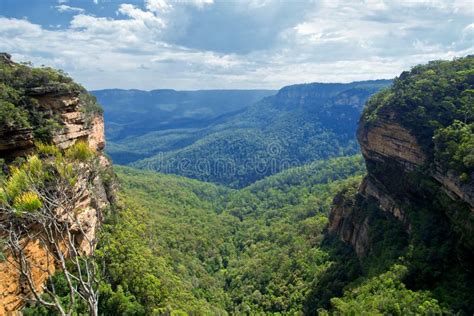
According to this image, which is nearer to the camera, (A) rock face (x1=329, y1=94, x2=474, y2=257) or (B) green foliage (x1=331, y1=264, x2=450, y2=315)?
(B) green foliage (x1=331, y1=264, x2=450, y2=315)

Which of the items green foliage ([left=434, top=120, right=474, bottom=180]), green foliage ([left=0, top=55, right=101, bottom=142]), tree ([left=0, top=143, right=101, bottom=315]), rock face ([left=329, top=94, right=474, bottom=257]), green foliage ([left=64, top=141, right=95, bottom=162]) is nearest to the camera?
tree ([left=0, top=143, right=101, bottom=315])

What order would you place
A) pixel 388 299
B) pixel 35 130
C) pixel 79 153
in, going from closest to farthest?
1. pixel 79 153
2. pixel 388 299
3. pixel 35 130

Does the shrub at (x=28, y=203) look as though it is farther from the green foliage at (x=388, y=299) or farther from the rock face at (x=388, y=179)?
the rock face at (x=388, y=179)

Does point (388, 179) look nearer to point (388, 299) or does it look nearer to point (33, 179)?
point (388, 299)

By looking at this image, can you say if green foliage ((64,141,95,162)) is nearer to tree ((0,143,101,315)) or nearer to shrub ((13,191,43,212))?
tree ((0,143,101,315))

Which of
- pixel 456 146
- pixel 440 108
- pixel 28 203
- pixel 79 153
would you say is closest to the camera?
pixel 28 203

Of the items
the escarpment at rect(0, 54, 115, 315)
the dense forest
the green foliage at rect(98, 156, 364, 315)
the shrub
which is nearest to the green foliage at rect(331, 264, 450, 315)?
the dense forest

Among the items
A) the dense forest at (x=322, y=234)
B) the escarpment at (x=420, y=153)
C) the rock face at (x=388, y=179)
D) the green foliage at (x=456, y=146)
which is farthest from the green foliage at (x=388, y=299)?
the green foliage at (x=456, y=146)

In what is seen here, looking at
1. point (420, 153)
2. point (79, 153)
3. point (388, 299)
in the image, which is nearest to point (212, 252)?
point (420, 153)

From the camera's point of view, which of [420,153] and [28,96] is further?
[420,153]
